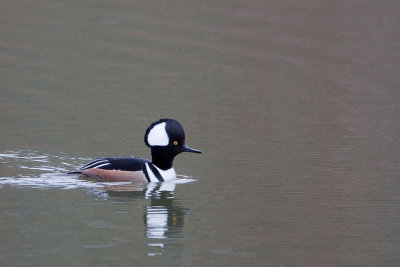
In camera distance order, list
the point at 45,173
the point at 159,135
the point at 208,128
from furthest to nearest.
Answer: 1. the point at 208,128
2. the point at 45,173
3. the point at 159,135

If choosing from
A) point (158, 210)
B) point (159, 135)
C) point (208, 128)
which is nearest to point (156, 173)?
point (159, 135)

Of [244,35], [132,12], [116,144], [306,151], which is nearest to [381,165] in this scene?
[306,151]

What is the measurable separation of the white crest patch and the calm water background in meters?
0.53

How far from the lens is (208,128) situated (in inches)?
529

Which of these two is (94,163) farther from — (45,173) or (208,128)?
(208,128)

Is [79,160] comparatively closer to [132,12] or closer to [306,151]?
[306,151]

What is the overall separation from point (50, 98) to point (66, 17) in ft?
22.0

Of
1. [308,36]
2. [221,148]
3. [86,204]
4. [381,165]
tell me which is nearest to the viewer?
[86,204]

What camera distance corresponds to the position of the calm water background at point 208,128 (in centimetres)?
821

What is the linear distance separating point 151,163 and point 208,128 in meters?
2.72

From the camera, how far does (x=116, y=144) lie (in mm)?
12406

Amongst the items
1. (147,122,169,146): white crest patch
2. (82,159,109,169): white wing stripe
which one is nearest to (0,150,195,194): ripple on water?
(82,159,109,169): white wing stripe

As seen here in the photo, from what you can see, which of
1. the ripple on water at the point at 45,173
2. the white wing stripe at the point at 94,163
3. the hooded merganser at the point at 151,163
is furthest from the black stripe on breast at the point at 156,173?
the white wing stripe at the point at 94,163

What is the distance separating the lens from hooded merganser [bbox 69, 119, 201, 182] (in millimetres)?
10578
